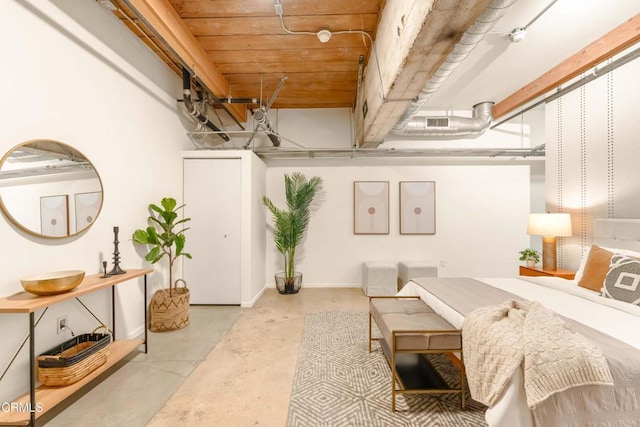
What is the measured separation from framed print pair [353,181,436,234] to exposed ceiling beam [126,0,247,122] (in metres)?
2.66

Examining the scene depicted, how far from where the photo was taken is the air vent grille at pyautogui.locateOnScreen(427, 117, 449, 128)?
434cm

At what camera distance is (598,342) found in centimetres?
131

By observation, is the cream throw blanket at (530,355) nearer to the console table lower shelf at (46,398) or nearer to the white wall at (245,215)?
the console table lower shelf at (46,398)

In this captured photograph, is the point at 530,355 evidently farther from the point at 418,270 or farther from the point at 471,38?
the point at 418,270

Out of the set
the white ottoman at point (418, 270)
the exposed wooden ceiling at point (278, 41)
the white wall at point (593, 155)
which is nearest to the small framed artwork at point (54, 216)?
the exposed wooden ceiling at point (278, 41)

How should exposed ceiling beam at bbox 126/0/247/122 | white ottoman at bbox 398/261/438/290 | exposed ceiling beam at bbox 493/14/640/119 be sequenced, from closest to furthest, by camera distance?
1. exposed ceiling beam at bbox 126/0/247/122
2. exposed ceiling beam at bbox 493/14/640/119
3. white ottoman at bbox 398/261/438/290

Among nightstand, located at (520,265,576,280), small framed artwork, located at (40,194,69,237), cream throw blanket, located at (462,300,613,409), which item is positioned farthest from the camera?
nightstand, located at (520,265,576,280)

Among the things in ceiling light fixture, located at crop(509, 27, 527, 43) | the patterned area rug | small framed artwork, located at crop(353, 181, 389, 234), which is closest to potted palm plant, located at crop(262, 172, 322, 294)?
small framed artwork, located at crop(353, 181, 389, 234)

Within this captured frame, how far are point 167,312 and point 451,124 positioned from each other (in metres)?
4.73

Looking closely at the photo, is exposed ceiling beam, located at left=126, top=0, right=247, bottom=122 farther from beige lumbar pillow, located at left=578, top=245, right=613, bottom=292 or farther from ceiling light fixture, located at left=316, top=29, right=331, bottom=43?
beige lumbar pillow, located at left=578, top=245, right=613, bottom=292

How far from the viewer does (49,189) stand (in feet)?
6.42

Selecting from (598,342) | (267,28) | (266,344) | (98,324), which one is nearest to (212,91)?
(267,28)

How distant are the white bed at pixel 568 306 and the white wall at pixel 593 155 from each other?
25 centimetres

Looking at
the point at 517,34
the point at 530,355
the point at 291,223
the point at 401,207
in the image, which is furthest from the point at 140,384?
the point at 517,34
